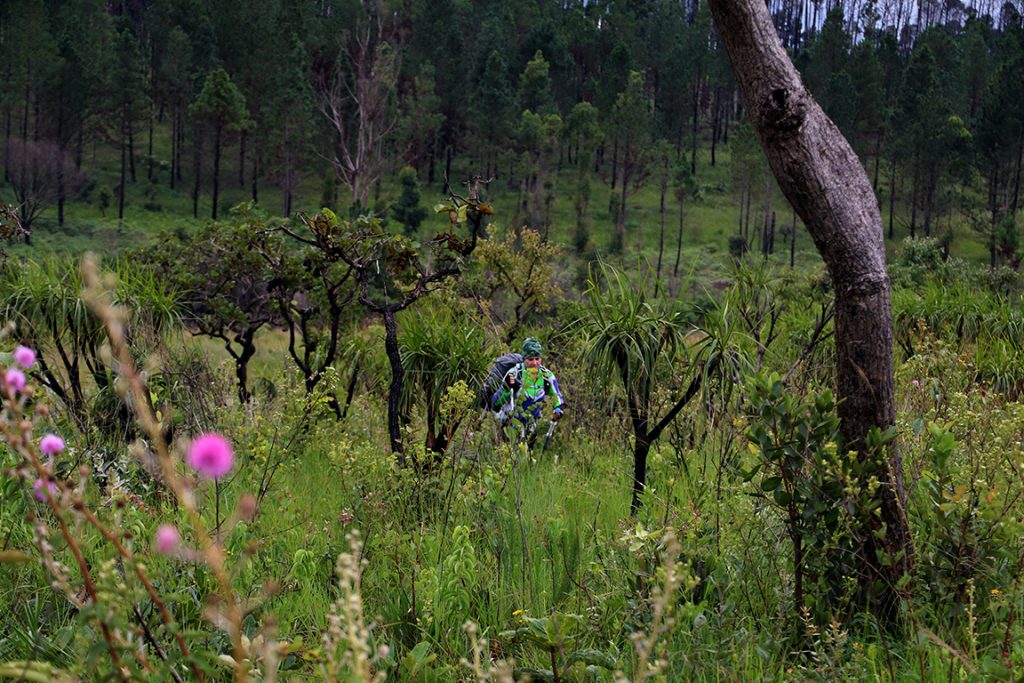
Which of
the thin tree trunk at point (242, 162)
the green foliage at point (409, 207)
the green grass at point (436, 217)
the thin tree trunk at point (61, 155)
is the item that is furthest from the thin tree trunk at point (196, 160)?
the green foliage at point (409, 207)

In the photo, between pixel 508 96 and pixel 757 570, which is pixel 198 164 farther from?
pixel 757 570

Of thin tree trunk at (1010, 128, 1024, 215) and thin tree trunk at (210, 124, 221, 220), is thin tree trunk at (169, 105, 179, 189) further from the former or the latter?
Result: thin tree trunk at (1010, 128, 1024, 215)

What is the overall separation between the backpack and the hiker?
44mm

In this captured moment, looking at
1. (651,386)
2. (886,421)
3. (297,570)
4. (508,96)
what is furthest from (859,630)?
(508,96)

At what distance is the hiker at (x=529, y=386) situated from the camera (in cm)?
586

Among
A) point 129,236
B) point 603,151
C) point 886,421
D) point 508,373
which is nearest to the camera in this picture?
point 886,421

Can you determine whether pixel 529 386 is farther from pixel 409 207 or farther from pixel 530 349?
pixel 409 207

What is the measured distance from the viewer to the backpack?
574 centimetres

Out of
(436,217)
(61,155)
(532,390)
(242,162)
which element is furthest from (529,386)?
(242,162)

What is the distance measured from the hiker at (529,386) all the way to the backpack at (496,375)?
4cm

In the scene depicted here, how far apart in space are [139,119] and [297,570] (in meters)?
52.6

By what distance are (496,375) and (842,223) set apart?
10.8ft

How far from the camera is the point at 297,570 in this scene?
280 cm

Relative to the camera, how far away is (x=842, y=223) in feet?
10.2
